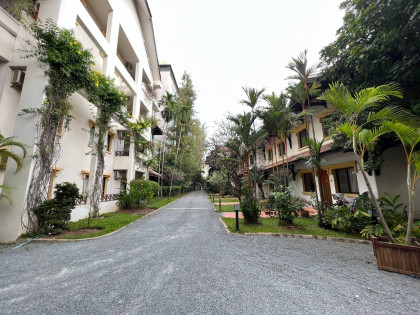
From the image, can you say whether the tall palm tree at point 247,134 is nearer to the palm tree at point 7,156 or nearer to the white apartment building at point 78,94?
the white apartment building at point 78,94

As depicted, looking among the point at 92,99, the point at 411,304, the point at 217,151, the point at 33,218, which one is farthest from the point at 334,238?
the point at 217,151

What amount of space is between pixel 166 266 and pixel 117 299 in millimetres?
1169

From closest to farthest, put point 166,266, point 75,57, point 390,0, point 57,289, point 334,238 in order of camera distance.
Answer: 1. point 57,289
2. point 166,266
3. point 390,0
4. point 334,238
5. point 75,57

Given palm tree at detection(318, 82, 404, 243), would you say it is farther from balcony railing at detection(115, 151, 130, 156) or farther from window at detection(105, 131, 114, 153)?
balcony railing at detection(115, 151, 130, 156)

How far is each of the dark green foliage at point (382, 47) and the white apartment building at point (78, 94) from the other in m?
10.7

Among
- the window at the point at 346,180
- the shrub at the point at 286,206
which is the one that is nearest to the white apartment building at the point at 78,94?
the shrub at the point at 286,206

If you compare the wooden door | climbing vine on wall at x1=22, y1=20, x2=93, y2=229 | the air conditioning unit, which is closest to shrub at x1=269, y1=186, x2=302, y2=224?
the wooden door

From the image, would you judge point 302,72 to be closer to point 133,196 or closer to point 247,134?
point 247,134

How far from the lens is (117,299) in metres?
2.48

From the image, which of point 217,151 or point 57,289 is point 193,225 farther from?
point 217,151

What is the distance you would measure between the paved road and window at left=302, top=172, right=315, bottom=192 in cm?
724

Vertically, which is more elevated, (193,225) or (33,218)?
(33,218)

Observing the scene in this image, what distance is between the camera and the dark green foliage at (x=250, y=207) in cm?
694

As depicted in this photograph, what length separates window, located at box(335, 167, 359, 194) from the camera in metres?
8.24
